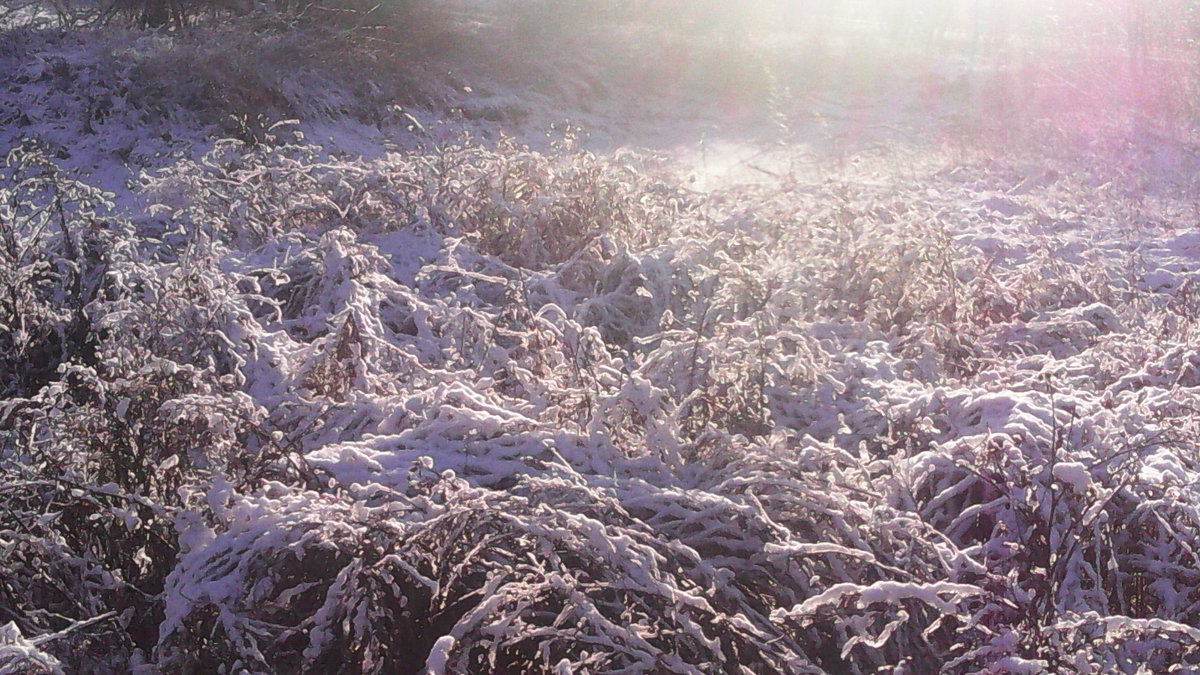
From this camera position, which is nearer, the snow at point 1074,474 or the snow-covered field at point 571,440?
the snow-covered field at point 571,440

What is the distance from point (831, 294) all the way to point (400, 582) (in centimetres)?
377

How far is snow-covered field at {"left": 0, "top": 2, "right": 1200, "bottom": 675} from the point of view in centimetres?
229

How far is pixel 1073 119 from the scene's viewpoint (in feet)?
49.8

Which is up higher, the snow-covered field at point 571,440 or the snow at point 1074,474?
the snow at point 1074,474

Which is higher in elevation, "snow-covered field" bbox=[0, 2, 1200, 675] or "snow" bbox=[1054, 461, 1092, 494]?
"snow" bbox=[1054, 461, 1092, 494]

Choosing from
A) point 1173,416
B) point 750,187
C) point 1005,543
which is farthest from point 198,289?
point 750,187

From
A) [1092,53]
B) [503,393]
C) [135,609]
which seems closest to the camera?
[135,609]

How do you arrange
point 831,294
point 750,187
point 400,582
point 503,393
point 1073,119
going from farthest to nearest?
1. point 1073,119
2. point 750,187
3. point 831,294
4. point 503,393
5. point 400,582

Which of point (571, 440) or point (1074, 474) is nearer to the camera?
point (1074, 474)

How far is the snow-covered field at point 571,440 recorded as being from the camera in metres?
2.29

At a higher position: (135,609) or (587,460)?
(587,460)

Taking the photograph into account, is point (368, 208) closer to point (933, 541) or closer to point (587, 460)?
point (587, 460)

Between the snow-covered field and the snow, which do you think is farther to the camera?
the snow

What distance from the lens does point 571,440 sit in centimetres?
290
